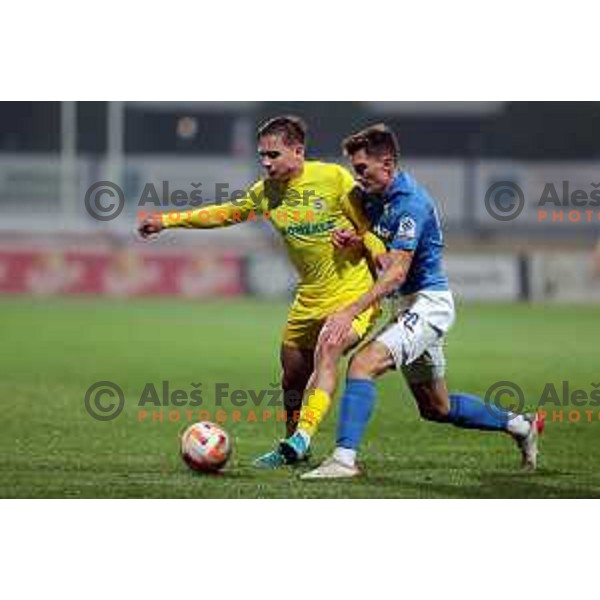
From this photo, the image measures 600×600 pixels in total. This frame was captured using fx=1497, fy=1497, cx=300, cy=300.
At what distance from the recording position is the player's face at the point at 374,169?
256 inches

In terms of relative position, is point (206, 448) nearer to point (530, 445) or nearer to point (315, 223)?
point (315, 223)

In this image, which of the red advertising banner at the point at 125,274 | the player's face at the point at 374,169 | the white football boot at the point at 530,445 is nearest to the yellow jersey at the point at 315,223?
the player's face at the point at 374,169

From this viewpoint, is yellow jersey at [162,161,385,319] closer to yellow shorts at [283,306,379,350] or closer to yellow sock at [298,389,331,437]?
yellow shorts at [283,306,379,350]

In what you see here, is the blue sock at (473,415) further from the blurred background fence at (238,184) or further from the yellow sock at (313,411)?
the blurred background fence at (238,184)

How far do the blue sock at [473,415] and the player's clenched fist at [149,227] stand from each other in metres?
1.54

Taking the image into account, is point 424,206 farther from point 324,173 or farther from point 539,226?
point 539,226

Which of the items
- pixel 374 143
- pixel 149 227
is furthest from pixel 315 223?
pixel 149 227

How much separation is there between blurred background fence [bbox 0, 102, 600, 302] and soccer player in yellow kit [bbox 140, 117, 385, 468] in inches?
79.6

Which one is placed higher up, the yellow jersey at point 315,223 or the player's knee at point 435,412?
the yellow jersey at point 315,223

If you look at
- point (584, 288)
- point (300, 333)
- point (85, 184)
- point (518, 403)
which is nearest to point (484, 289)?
point (584, 288)

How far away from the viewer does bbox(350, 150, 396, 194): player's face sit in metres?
6.50

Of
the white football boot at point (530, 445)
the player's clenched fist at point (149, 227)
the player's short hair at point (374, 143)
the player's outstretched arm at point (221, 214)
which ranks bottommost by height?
the white football boot at point (530, 445)

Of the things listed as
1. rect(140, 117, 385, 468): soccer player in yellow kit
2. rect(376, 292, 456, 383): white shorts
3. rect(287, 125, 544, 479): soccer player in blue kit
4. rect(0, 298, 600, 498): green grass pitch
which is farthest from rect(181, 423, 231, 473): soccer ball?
rect(376, 292, 456, 383): white shorts

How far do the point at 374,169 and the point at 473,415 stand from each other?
1214 mm
